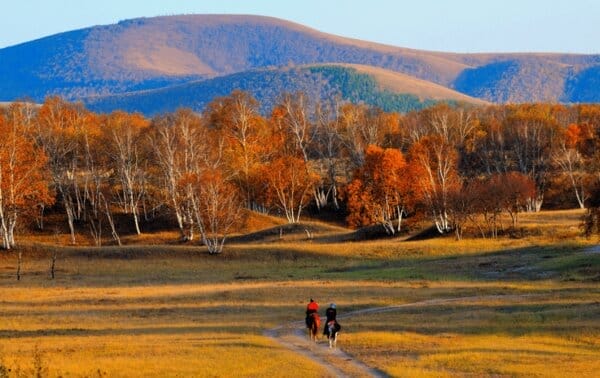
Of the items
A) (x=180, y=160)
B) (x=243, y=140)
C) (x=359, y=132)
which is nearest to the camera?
(x=180, y=160)

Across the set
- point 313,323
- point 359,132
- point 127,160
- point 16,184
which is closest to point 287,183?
point 127,160

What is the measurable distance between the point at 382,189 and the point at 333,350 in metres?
67.2

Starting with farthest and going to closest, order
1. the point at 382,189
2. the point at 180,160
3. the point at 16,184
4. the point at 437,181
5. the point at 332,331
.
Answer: the point at 180,160 < the point at 437,181 < the point at 382,189 < the point at 16,184 < the point at 332,331

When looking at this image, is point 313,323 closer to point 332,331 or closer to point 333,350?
point 332,331

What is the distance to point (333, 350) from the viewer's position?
38.6 meters

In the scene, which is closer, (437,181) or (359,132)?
(437,181)

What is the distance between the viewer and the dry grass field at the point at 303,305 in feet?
114

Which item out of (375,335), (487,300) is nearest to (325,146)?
(487,300)

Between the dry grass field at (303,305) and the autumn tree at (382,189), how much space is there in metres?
5.44

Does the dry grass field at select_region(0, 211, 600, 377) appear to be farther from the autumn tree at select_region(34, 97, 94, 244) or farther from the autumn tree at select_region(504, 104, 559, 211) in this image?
the autumn tree at select_region(504, 104, 559, 211)

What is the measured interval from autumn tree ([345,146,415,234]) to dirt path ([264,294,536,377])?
47.4 m

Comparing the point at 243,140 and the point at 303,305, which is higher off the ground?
the point at 243,140

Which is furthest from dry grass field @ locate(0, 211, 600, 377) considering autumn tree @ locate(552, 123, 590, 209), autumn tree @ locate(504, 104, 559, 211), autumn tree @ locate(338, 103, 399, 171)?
autumn tree @ locate(504, 104, 559, 211)

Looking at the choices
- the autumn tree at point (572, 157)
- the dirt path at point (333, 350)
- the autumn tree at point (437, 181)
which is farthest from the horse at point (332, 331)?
the autumn tree at point (572, 157)
